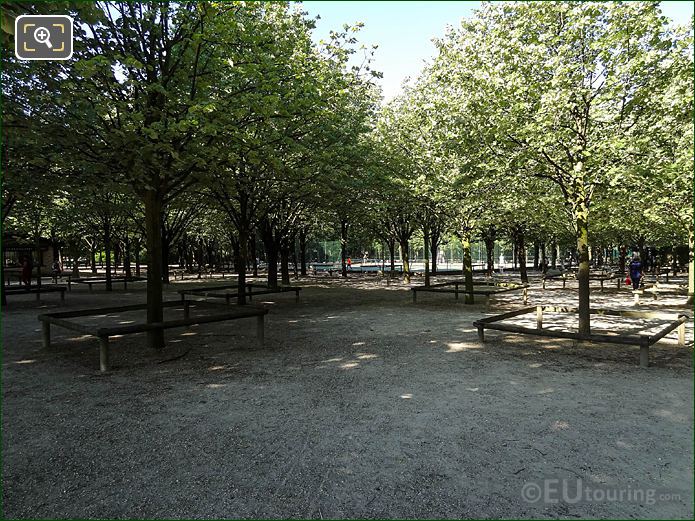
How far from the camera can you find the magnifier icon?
320 cm

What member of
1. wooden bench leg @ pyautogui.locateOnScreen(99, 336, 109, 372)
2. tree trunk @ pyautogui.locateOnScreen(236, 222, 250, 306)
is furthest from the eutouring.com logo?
tree trunk @ pyautogui.locateOnScreen(236, 222, 250, 306)

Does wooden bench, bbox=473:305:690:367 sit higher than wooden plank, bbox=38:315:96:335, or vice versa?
wooden plank, bbox=38:315:96:335

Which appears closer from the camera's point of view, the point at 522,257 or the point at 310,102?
the point at 310,102

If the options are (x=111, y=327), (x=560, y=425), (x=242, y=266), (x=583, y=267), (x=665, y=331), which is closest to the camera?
(x=560, y=425)

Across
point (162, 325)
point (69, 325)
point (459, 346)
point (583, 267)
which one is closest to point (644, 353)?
point (583, 267)

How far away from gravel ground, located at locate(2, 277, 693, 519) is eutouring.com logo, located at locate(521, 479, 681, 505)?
2cm

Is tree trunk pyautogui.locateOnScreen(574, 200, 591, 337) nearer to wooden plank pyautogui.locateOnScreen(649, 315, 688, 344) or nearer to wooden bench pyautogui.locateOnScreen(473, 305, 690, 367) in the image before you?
wooden bench pyautogui.locateOnScreen(473, 305, 690, 367)

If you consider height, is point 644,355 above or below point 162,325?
below

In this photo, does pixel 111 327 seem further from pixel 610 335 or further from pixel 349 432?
pixel 610 335

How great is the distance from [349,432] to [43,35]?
15.7ft

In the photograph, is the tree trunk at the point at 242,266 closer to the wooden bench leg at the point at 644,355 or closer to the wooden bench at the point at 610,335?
the wooden bench at the point at 610,335

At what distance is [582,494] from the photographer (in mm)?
3531

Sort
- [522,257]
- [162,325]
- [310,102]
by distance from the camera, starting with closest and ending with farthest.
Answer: [162,325]
[310,102]
[522,257]

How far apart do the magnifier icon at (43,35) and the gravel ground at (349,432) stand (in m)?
3.81
